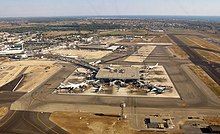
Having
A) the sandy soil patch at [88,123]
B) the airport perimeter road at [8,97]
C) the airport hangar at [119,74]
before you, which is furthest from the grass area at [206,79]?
the airport perimeter road at [8,97]

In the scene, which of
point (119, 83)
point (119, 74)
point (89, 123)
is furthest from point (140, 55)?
point (89, 123)

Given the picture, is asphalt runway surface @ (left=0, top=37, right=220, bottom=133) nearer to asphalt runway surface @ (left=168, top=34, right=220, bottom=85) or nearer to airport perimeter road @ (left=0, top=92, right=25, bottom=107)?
airport perimeter road @ (left=0, top=92, right=25, bottom=107)

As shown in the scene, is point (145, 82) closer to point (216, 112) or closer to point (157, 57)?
point (216, 112)

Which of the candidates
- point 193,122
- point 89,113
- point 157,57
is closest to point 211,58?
point 157,57

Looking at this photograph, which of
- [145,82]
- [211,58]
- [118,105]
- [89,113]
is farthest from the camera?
[211,58]

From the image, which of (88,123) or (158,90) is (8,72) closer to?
(88,123)

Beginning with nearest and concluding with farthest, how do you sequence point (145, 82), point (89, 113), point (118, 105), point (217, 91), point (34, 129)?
point (34, 129) < point (89, 113) < point (118, 105) < point (217, 91) < point (145, 82)

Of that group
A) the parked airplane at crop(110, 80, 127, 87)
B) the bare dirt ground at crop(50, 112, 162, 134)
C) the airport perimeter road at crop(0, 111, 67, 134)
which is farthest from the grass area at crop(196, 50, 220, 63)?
the airport perimeter road at crop(0, 111, 67, 134)
